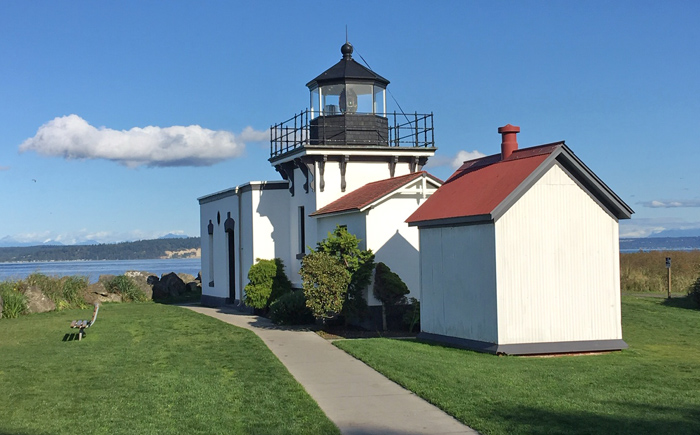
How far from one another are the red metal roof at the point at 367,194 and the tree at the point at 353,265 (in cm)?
101

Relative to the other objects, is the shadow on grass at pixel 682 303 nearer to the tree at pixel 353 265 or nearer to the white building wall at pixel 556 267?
the white building wall at pixel 556 267

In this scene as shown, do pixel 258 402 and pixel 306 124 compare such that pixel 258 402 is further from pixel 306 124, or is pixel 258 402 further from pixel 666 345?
pixel 306 124

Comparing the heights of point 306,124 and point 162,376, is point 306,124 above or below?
above

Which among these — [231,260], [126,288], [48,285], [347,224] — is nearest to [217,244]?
[231,260]

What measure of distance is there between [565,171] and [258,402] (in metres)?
7.62

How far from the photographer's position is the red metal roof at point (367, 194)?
66.0 feet

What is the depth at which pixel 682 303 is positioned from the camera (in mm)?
24609

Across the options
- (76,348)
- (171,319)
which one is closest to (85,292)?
(171,319)

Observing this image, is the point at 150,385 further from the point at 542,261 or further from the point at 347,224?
the point at 347,224

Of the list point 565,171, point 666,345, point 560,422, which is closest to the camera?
point 560,422

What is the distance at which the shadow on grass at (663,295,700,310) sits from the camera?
2383 centimetres

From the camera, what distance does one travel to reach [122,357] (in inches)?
602

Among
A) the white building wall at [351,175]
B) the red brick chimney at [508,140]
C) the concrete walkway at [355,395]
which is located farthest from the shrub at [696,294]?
the concrete walkway at [355,395]

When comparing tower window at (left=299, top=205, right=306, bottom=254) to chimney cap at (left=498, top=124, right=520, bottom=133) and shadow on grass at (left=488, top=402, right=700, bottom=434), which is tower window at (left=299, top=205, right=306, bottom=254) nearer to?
chimney cap at (left=498, top=124, right=520, bottom=133)
